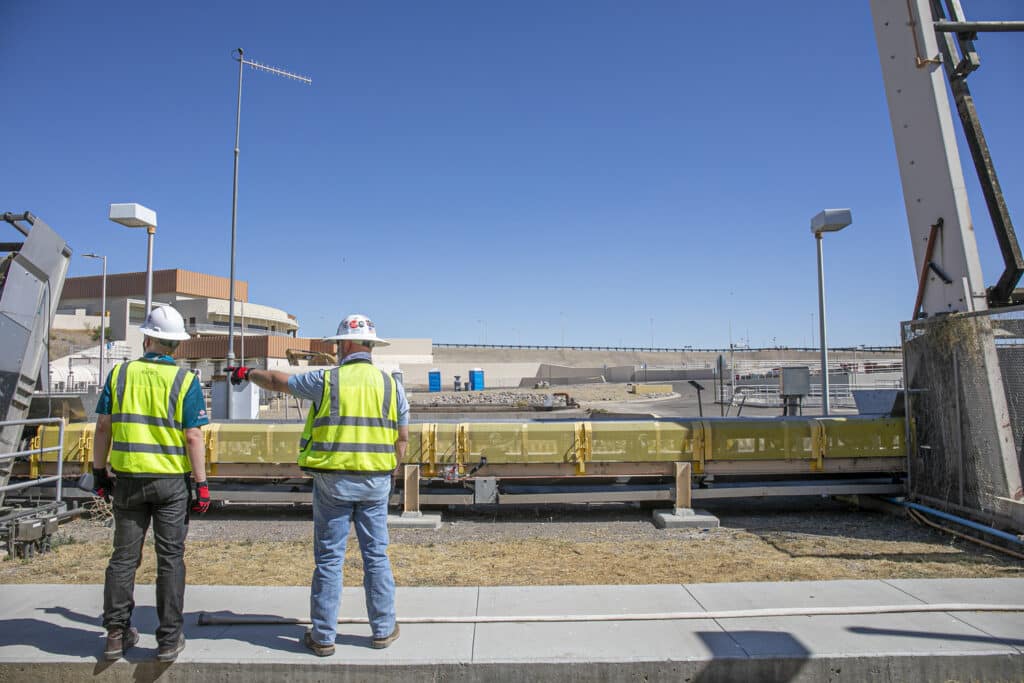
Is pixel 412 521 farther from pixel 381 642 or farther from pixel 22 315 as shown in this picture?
pixel 22 315

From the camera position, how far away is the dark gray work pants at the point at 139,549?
3.94 meters

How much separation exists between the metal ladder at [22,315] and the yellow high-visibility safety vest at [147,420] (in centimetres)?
449

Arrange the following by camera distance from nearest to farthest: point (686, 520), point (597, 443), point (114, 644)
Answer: point (114, 644)
point (686, 520)
point (597, 443)

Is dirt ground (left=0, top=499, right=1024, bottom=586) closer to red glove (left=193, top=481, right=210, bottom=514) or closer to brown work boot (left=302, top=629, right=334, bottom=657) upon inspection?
brown work boot (left=302, top=629, right=334, bottom=657)

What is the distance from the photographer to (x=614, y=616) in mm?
4613

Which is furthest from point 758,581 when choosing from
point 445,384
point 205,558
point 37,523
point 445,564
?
point 445,384

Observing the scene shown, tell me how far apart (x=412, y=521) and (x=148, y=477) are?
4.81 metres

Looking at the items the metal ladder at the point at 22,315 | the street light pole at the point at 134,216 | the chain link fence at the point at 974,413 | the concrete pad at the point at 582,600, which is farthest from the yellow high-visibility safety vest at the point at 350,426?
the street light pole at the point at 134,216

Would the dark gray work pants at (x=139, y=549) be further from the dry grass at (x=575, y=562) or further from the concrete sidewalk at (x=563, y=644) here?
the dry grass at (x=575, y=562)

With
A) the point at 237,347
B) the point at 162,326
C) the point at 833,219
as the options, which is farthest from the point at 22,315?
the point at 237,347

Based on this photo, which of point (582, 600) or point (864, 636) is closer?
point (864, 636)

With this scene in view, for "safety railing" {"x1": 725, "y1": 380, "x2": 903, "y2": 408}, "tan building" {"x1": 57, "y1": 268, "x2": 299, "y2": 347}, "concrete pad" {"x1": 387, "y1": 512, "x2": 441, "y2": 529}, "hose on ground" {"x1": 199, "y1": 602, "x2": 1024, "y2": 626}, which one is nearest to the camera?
"hose on ground" {"x1": 199, "y1": 602, "x2": 1024, "y2": 626}

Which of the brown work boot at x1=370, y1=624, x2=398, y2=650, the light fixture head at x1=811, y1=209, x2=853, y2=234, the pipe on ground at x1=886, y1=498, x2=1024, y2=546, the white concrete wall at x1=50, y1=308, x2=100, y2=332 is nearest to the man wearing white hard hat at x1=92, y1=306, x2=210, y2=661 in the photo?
the brown work boot at x1=370, y1=624, x2=398, y2=650

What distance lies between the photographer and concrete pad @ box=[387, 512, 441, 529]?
8.42 meters
